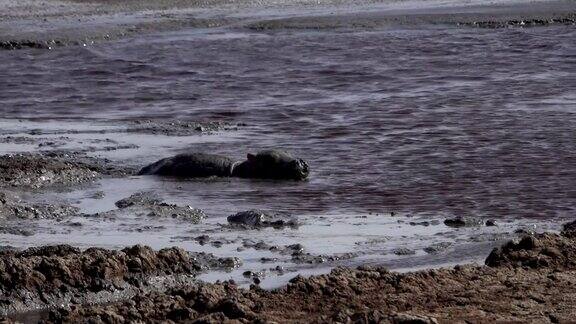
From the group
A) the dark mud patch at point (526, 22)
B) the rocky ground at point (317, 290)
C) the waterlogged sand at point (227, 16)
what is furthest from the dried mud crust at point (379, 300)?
the dark mud patch at point (526, 22)

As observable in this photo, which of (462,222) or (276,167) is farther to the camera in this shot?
(276,167)

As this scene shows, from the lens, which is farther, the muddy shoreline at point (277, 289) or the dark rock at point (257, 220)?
the dark rock at point (257, 220)

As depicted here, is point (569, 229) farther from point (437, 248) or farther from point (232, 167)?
point (232, 167)

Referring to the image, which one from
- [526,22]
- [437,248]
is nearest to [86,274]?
[437,248]

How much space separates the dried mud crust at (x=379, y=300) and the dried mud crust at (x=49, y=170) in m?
4.27

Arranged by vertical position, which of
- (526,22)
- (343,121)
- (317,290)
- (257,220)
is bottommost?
(526,22)

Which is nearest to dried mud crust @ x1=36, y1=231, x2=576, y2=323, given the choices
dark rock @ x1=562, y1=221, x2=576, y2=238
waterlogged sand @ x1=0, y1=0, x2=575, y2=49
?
dark rock @ x1=562, y1=221, x2=576, y2=238

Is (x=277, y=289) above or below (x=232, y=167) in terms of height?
above

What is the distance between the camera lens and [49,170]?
11.7m

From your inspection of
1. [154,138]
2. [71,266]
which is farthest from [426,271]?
[154,138]

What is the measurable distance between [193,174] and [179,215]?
1765mm

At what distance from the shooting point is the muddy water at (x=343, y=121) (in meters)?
9.57

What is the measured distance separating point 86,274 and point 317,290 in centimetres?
144

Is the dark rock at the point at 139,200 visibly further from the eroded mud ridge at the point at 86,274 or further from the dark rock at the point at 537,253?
the dark rock at the point at 537,253
